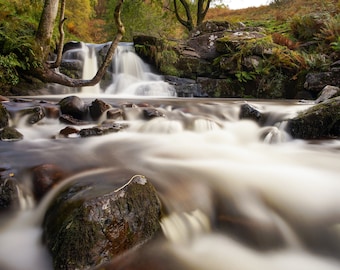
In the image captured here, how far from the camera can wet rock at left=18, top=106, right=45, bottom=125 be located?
4.52 m

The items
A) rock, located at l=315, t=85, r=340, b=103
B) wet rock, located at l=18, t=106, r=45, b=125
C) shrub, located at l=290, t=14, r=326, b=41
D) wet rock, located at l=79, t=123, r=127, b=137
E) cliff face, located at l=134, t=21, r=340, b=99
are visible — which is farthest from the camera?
shrub, located at l=290, t=14, r=326, b=41

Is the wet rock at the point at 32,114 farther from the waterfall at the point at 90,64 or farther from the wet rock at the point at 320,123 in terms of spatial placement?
the waterfall at the point at 90,64

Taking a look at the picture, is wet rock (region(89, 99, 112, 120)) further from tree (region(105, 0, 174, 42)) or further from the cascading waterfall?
tree (region(105, 0, 174, 42))

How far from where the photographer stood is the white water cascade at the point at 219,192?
1809 mm

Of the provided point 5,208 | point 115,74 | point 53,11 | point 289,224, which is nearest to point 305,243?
point 289,224

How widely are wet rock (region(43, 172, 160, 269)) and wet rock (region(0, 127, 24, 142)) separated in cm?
215

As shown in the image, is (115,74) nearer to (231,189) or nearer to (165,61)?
(165,61)

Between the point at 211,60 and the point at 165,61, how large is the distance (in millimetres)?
1759

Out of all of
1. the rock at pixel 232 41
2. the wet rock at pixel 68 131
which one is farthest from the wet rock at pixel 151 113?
the rock at pixel 232 41

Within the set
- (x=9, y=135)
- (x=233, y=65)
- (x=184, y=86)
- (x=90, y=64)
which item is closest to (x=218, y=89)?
(x=233, y=65)

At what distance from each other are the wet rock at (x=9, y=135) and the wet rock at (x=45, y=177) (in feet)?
4.67

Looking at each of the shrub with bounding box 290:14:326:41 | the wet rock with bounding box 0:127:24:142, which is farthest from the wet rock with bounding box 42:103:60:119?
the shrub with bounding box 290:14:326:41

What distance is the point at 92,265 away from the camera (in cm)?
157

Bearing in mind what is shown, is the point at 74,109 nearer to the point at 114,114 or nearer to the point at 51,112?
the point at 51,112
